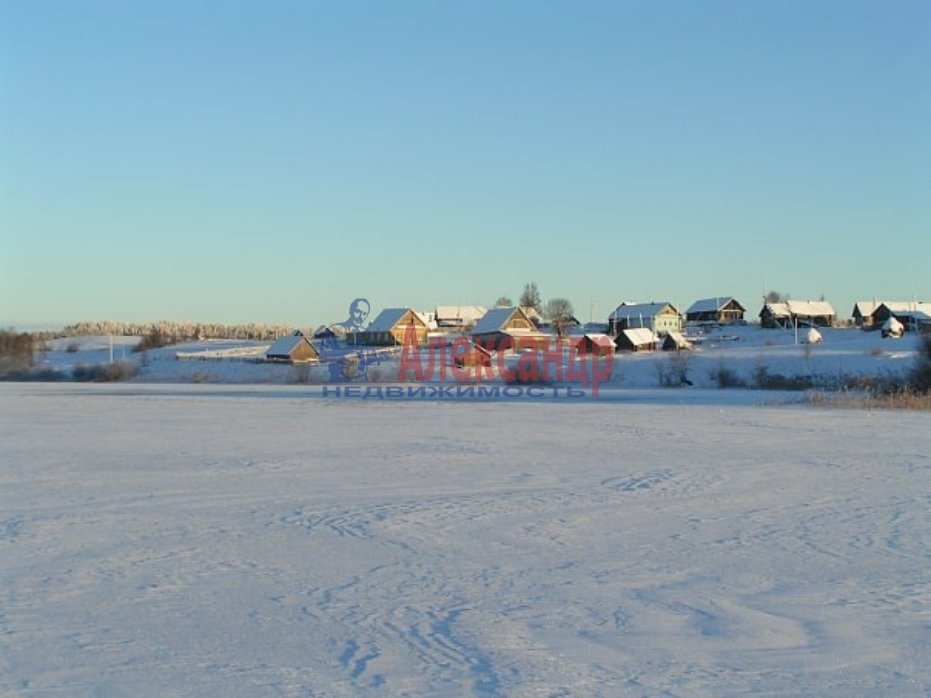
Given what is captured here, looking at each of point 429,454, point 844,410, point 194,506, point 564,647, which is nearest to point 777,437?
point 429,454

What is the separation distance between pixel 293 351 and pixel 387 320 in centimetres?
1735

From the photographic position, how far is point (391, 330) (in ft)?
247

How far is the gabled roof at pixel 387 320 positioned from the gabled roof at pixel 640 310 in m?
19.1

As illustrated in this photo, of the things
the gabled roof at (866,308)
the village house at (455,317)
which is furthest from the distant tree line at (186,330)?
the gabled roof at (866,308)

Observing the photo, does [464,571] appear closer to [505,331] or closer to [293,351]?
[293,351]

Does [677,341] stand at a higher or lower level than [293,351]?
lower

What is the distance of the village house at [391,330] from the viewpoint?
75000 mm

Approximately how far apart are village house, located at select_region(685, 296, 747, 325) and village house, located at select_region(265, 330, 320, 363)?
141 ft

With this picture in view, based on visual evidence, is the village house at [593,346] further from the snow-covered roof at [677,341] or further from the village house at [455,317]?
the village house at [455,317]

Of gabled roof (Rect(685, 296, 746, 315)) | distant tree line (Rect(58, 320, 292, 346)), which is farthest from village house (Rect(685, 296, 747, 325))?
distant tree line (Rect(58, 320, 292, 346))

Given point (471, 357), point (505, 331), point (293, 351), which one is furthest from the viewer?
point (505, 331)

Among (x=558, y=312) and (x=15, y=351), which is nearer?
(x=15, y=351)

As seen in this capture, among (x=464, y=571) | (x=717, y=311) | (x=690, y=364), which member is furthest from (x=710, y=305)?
(x=464, y=571)

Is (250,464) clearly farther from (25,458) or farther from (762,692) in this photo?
(762,692)
